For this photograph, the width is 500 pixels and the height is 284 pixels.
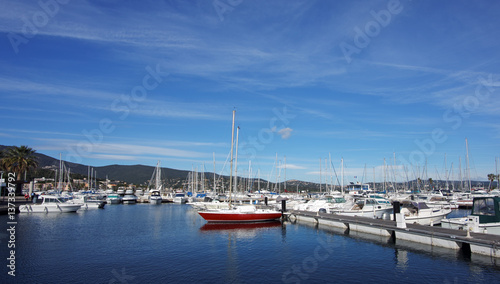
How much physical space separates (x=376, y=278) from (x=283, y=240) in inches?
519

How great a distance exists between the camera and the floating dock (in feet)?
68.4

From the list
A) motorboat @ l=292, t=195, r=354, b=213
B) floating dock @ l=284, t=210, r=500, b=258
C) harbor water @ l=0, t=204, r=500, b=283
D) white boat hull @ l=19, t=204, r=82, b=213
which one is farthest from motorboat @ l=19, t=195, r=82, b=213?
floating dock @ l=284, t=210, r=500, b=258

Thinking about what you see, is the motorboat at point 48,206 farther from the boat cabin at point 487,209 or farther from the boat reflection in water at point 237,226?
the boat cabin at point 487,209

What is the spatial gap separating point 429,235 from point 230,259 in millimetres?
15438

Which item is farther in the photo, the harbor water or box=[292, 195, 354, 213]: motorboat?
box=[292, 195, 354, 213]: motorboat

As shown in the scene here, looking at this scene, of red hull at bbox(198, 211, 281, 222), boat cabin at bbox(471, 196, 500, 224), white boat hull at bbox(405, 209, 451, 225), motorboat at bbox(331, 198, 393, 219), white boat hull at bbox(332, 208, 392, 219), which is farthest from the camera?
red hull at bbox(198, 211, 281, 222)

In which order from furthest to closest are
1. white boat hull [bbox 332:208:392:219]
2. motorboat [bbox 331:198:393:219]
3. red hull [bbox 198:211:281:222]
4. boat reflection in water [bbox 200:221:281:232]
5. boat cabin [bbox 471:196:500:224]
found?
1. red hull [bbox 198:211:281:222]
2. motorboat [bbox 331:198:393:219]
3. white boat hull [bbox 332:208:392:219]
4. boat reflection in water [bbox 200:221:281:232]
5. boat cabin [bbox 471:196:500:224]

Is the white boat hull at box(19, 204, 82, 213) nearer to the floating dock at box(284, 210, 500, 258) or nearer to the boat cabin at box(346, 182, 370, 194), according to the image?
the floating dock at box(284, 210, 500, 258)

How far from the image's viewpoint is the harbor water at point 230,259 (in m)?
18.4

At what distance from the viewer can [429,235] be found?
2481 centimetres

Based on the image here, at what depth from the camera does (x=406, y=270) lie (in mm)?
19703

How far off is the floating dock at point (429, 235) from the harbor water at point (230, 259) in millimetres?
698

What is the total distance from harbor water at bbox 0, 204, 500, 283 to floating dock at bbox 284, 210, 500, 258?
698mm

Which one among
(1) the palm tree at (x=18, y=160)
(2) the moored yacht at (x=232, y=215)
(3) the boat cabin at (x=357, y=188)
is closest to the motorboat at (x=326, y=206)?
(2) the moored yacht at (x=232, y=215)
